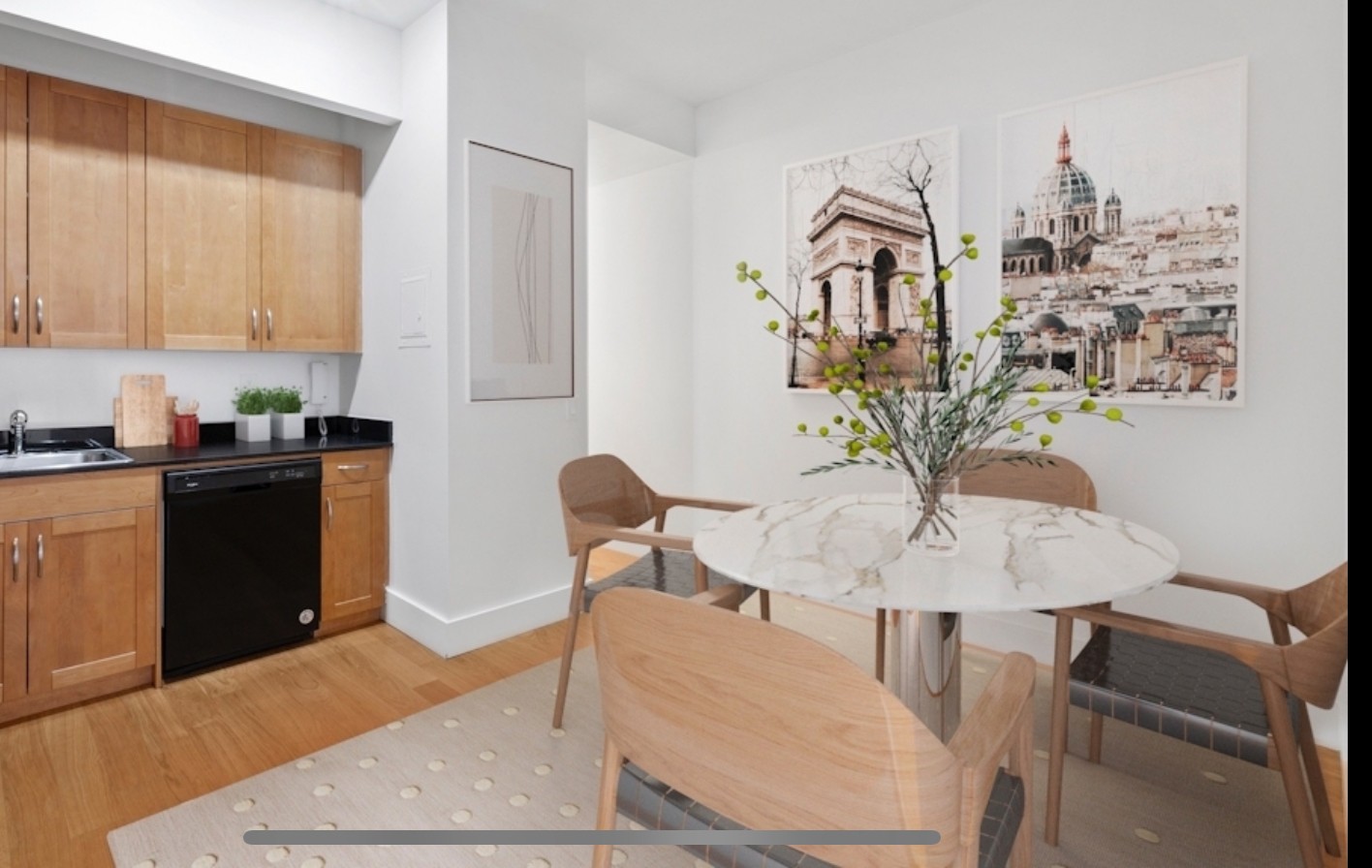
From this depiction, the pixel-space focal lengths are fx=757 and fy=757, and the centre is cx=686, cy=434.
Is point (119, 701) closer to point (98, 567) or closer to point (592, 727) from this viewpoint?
point (98, 567)

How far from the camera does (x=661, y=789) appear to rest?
132 centimetres

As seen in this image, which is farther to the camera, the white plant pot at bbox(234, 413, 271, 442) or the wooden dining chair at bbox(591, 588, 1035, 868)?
the white plant pot at bbox(234, 413, 271, 442)

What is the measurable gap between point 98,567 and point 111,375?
978 mm

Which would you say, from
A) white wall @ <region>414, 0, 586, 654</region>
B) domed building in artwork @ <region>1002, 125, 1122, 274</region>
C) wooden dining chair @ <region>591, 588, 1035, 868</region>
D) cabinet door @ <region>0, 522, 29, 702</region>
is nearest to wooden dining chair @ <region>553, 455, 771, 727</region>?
white wall @ <region>414, 0, 586, 654</region>

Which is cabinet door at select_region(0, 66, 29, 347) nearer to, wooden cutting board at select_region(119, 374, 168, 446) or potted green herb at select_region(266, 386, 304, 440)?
wooden cutting board at select_region(119, 374, 168, 446)

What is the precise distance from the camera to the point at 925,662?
179cm

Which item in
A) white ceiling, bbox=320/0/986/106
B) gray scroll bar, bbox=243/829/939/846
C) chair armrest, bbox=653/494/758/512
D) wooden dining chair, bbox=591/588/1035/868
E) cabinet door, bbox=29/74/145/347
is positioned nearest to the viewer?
gray scroll bar, bbox=243/829/939/846

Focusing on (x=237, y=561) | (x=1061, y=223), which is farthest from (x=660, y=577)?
(x=1061, y=223)

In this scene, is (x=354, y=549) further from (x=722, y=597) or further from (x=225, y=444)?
(x=722, y=597)

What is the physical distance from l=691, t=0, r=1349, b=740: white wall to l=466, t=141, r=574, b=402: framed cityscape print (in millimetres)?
1250

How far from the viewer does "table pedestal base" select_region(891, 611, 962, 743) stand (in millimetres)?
1776
